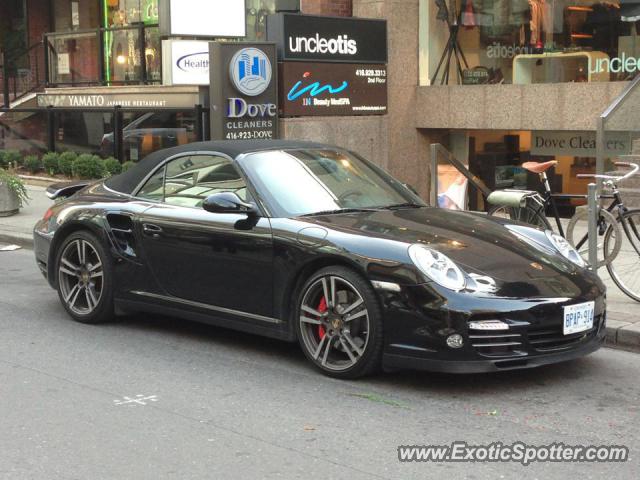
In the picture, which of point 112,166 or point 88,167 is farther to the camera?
point 88,167

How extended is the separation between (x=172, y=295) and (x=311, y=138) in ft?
28.2

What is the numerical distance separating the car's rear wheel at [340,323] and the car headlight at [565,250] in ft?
4.93

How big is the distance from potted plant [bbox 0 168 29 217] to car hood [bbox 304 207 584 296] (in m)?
9.18

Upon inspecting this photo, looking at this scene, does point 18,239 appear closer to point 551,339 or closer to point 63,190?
point 63,190

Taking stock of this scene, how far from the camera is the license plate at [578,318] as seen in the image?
5988 millimetres

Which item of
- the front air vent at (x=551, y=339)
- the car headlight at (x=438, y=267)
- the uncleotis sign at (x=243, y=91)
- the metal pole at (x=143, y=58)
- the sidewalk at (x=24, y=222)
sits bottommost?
the sidewalk at (x=24, y=222)

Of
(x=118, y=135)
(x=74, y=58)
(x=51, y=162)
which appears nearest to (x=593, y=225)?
(x=118, y=135)

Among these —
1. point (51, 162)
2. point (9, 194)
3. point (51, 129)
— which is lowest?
point (9, 194)

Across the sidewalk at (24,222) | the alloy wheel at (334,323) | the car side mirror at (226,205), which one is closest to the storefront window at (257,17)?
the sidewalk at (24,222)

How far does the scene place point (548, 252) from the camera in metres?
6.55

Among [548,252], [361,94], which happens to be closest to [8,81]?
[361,94]

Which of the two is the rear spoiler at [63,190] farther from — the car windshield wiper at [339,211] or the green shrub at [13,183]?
the green shrub at [13,183]

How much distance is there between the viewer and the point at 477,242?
6.32 meters

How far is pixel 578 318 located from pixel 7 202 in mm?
10627
